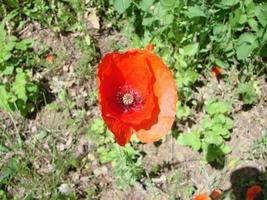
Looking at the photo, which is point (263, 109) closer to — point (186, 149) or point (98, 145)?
point (186, 149)

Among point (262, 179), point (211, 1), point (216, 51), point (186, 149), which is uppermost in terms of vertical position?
point (211, 1)

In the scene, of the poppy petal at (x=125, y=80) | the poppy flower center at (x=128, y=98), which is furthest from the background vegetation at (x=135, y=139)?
the poppy petal at (x=125, y=80)

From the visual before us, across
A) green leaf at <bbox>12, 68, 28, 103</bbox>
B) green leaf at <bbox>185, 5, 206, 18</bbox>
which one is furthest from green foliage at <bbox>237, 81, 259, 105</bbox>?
green leaf at <bbox>12, 68, 28, 103</bbox>

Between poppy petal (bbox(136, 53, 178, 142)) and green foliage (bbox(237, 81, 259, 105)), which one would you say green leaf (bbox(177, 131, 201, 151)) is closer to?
green foliage (bbox(237, 81, 259, 105))

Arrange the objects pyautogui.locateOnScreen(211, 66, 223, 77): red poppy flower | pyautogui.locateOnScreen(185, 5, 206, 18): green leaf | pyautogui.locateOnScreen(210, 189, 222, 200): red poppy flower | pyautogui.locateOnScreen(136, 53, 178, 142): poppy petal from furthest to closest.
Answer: pyautogui.locateOnScreen(211, 66, 223, 77): red poppy flower, pyautogui.locateOnScreen(185, 5, 206, 18): green leaf, pyautogui.locateOnScreen(210, 189, 222, 200): red poppy flower, pyautogui.locateOnScreen(136, 53, 178, 142): poppy petal

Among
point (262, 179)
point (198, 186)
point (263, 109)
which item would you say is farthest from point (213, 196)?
point (263, 109)

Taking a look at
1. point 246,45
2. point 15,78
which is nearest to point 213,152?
point 246,45
